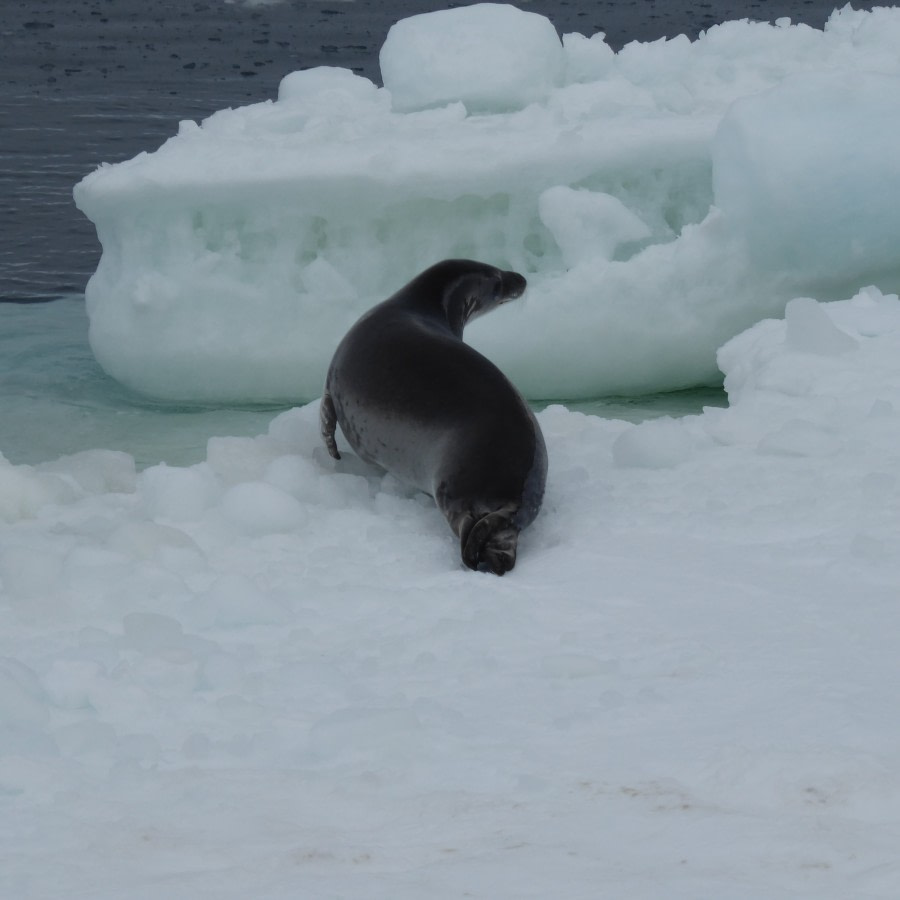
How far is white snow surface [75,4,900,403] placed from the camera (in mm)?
4551

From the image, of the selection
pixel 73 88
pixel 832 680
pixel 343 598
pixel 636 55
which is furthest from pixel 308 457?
pixel 73 88

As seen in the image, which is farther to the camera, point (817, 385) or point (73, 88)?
point (73, 88)

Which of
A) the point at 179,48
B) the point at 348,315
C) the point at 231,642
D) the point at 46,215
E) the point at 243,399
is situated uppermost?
the point at 231,642

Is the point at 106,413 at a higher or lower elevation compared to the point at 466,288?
lower

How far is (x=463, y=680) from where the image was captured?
2037 millimetres

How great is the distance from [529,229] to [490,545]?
7.85 ft

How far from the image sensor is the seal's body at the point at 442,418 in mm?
2812

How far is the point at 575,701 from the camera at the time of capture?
76.6 inches

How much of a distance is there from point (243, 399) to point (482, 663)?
307cm

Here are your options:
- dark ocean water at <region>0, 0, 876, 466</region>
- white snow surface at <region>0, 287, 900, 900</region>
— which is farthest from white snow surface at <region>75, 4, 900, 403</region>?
white snow surface at <region>0, 287, 900, 900</region>

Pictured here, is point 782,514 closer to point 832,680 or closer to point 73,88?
point 832,680

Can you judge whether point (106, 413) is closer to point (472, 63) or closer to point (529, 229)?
point (529, 229)

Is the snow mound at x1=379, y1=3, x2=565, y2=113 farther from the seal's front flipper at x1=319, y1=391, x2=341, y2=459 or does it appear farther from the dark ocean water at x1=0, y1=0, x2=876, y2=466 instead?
the seal's front flipper at x1=319, y1=391, x2=341, y2=459

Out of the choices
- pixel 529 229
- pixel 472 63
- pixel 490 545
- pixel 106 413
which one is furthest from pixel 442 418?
pixel 472 63
